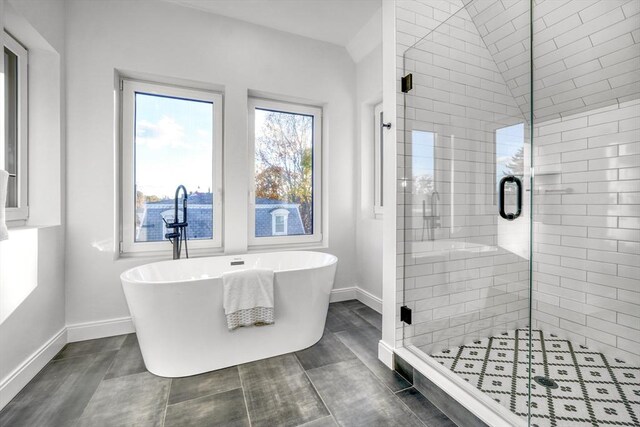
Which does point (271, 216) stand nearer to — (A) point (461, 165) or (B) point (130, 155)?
(B) point (130, 155)

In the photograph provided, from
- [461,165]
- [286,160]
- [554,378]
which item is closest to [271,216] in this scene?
[286,160]

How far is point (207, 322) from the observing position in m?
1.83

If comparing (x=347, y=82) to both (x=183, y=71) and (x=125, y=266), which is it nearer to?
(x=183, y=71)

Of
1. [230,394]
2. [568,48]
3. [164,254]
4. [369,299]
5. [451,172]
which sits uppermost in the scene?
[568,48]

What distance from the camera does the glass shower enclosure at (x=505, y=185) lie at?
6.02ft

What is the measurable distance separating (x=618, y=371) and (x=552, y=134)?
5.22ft

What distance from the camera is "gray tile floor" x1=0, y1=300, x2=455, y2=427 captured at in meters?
1.44

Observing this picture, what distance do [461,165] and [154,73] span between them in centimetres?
250

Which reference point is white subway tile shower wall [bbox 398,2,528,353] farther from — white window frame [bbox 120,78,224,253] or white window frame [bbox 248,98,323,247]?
white window frame [bbox 120,78,224,253]

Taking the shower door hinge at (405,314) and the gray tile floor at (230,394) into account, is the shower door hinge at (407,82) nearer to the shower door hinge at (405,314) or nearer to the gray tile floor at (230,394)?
the shower door hinge at (405,314)

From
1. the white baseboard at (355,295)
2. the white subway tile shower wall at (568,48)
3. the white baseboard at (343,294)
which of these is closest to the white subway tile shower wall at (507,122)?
the white subway tile shower wall at (568,48)

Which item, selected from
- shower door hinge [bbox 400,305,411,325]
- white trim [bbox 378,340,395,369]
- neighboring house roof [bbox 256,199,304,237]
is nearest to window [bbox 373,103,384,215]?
neighboring house roof [bbox 256,199,304,237]

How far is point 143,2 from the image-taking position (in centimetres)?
244

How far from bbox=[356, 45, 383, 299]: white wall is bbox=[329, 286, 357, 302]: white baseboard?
106mm
